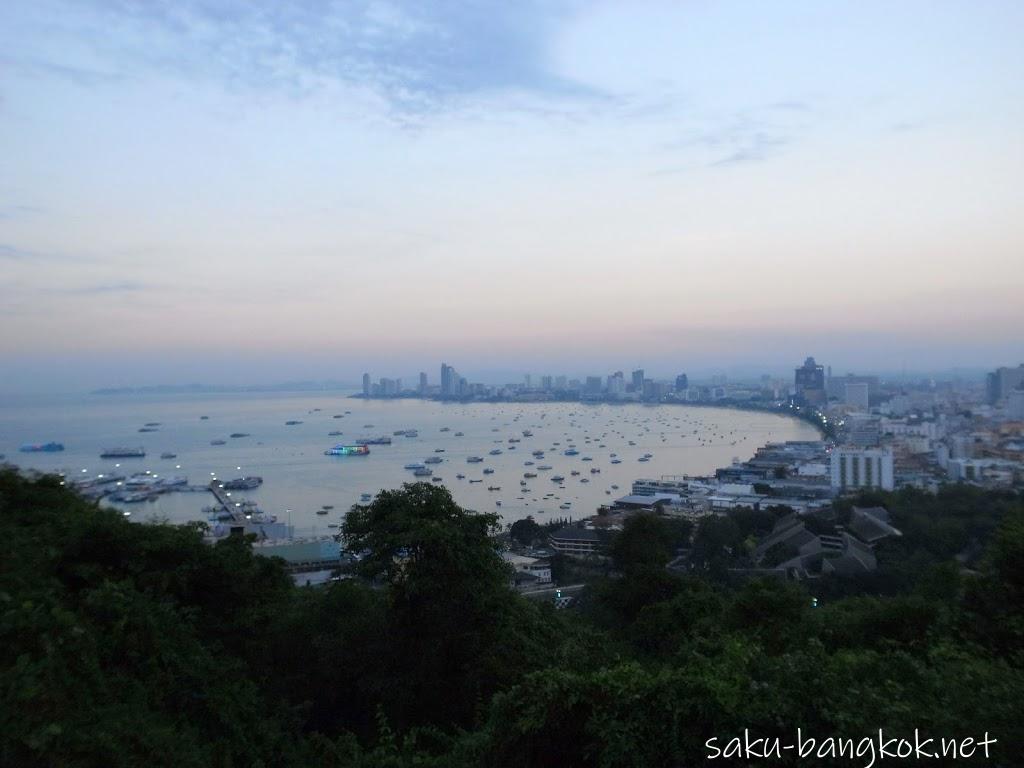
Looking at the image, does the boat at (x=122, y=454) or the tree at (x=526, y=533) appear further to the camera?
the boat at (x=122, y=454)

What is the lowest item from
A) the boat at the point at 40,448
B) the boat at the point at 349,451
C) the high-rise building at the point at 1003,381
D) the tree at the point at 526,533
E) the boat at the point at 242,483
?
the tree at the point at 526,533

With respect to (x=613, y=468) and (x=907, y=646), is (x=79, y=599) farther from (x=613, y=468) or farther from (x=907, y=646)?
(x=613, y=468)

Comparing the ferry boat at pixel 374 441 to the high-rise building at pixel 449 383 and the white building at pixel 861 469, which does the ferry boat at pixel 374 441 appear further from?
the high-rise building at pixel 449 383

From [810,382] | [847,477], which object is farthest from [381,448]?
[810,382]

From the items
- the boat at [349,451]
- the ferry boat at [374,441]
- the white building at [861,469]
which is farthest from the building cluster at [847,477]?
the ferry boat at [374,441]

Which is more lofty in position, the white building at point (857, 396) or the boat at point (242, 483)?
the white building at point (857, 396)

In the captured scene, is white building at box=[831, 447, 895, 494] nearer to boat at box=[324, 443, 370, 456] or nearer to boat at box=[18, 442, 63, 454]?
boat at box=[324, 443, 370, 456]
